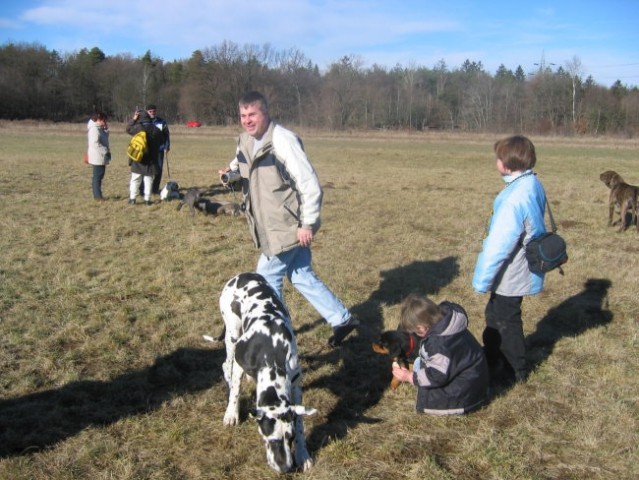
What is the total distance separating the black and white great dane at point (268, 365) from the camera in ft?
11.1

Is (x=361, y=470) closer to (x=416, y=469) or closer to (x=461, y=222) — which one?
(x=416, y=469)

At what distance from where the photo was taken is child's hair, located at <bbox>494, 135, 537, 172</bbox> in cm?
447

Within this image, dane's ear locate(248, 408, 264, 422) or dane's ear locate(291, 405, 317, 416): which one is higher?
dane's ear locate(291, 405, 317, 416)

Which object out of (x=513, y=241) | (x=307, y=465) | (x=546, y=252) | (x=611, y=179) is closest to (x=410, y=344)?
(x=513, y=241)

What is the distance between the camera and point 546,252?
14.5 ft

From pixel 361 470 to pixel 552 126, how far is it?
244 ft

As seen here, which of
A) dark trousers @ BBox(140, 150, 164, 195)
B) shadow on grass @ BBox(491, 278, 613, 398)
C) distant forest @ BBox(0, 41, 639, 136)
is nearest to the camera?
shadow on grass @ BBox(491, 278, 613, 398)

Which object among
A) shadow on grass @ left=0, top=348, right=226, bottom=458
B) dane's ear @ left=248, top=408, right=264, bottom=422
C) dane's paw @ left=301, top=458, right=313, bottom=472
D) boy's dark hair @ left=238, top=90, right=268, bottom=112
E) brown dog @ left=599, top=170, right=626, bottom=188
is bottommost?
dane's paw @ left=301, top=458, right=313, bottom=472

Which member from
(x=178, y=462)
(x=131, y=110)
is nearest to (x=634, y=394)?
(x=178, y=462)

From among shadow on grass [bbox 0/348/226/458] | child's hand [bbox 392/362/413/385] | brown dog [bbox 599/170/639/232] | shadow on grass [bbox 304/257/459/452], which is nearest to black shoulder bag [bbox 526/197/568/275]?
child's hand [bbox 392/362/413/385]

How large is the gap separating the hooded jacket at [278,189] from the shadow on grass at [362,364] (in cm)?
132

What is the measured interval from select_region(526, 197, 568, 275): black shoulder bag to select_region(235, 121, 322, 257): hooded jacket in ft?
6.03

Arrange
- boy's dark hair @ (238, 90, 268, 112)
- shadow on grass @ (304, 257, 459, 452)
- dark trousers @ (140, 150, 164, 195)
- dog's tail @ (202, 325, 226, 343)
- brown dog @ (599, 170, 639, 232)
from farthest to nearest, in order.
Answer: dark trousers @ (140, 150, 164, 195)
brown dog @ (599, 170, 639, 232)
dog's tail @ (202, 325, 226, 343)
boy's dark hair @ (238, 90, 268, 112)
shadow on grass @ (304, 257, 459, 452)

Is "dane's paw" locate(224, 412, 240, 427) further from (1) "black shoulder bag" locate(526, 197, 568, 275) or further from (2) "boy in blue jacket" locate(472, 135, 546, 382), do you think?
(1) "black shoulder bag" locate(526, 197, 568, 275)
